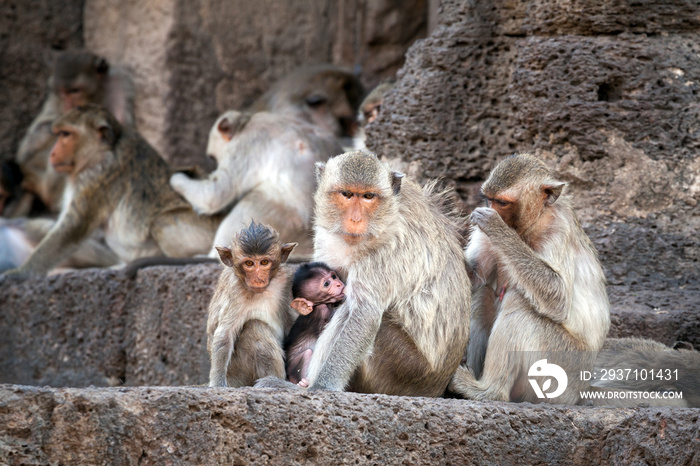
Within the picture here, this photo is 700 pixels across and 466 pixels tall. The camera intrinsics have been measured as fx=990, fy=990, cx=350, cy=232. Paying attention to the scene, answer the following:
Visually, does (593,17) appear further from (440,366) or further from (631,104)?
(440,366)

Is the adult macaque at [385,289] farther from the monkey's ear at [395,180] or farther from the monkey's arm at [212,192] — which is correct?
the monkey's arm at [212,192]

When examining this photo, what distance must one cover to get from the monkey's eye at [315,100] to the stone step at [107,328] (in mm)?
2726

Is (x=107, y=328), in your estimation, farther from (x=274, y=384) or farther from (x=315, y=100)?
(x=274, y=384)

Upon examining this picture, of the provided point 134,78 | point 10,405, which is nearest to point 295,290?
point 10,405

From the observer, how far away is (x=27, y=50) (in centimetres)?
1002

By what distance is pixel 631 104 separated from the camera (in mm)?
5867

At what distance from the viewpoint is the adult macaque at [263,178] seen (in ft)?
26.2

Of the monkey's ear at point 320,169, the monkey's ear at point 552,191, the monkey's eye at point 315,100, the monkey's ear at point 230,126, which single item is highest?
the monkey's ear at point 320,169

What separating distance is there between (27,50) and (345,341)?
7011mm

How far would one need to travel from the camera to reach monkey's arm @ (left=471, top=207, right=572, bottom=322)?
4.49 meters

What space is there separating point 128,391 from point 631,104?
3650 mm

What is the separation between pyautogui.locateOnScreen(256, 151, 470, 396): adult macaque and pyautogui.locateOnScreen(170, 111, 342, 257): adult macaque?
3370 mm

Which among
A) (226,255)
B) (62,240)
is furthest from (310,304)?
(62,240)

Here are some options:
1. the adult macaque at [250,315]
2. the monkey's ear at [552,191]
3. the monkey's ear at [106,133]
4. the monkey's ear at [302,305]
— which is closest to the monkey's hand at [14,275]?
the monkey's ear at [106,133]
